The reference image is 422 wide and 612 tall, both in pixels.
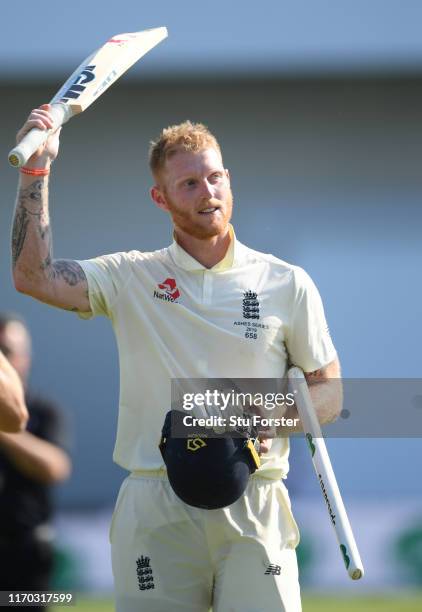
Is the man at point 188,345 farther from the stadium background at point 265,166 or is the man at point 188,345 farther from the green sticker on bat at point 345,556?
the stadium background at point 265,166

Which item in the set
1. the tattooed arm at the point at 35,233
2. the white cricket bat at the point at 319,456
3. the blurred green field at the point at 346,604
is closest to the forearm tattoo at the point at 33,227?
the tattooed arm at the point at 35,233

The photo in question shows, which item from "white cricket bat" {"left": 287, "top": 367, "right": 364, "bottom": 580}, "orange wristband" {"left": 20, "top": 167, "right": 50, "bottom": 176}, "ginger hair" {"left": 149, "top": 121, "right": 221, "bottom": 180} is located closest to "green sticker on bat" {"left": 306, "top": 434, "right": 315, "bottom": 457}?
"white cricket bat" {"left": 287, "top": 367, "right": 364, "bottom": 580}

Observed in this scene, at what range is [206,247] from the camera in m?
3.57

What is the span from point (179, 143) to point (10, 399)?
92 centimetres

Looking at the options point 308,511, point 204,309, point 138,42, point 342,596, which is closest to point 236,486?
point 204,309

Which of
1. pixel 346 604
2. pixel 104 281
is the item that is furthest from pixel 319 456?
pixel 346 604

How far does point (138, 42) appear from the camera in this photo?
391 cm

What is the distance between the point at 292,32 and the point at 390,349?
7.58 ft

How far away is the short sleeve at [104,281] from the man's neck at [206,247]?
0.19 meters

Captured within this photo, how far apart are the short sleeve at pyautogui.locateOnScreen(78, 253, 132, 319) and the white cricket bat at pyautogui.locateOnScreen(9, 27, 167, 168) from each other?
425 millimetres

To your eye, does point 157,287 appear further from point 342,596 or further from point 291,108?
point 291,108

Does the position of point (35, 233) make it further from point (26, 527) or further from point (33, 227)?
point (26, 527)

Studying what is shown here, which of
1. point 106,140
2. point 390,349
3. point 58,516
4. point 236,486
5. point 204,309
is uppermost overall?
point 106,140

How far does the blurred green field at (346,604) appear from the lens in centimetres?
635
